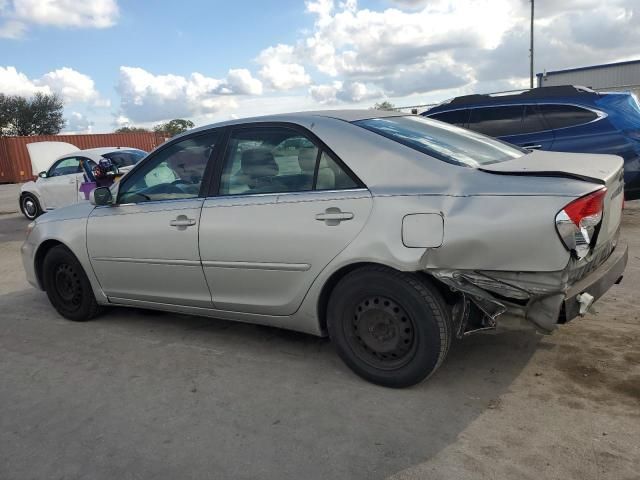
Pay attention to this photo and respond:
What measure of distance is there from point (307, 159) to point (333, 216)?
18.6 inches

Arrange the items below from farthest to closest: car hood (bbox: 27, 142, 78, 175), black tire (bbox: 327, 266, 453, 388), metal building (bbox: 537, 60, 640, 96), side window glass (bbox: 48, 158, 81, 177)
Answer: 1. metal building (bbox: 537, 60, 640, 96)
2. car hood (bbox: 27, 142, 78, 175)
3. side window glass (bbox: 48, 158, 81, 177)
4. black tire (bbox: 327, 266, 453, 388)

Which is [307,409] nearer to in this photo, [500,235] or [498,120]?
[500,235]

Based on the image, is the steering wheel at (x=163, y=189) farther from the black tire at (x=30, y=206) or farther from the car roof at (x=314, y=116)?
the black tire at (x=30, y=206)

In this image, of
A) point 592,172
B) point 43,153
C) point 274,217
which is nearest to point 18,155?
point 43,153

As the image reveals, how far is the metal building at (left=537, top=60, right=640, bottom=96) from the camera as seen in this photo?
118 feet

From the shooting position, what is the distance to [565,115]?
7324mm

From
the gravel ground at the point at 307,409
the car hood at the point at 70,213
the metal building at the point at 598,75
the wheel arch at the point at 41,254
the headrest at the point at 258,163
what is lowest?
the gravel ground at the point at 307,409

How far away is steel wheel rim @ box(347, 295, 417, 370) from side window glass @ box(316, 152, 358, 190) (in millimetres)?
677

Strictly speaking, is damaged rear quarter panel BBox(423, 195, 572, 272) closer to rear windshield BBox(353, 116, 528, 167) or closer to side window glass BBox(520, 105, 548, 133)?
rear windshield BBox(353, 116, 528, 167)

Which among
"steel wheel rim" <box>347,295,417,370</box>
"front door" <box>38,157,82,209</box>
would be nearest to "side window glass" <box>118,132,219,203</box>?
"steel wheel rim" <box>347,295,417,370</box>

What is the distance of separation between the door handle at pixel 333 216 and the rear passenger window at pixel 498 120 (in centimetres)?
534

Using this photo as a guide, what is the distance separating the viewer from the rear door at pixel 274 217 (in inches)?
129

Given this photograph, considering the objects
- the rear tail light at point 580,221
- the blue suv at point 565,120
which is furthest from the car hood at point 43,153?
the rear tail light at point 580,221

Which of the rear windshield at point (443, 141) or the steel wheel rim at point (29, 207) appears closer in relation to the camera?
the rear windshield at point (443, 141)
